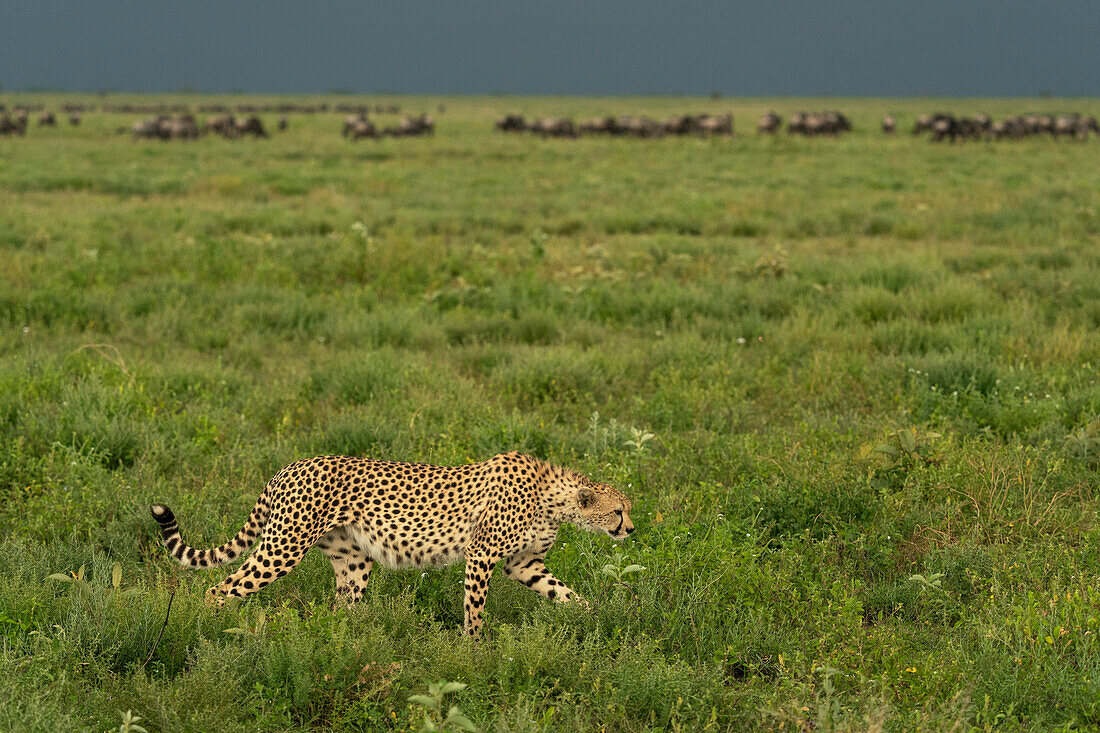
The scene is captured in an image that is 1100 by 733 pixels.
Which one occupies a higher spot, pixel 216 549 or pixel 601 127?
pixel 601 127

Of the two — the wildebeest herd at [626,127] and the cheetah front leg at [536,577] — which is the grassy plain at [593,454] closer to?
the cheetah front leg at [536,577]

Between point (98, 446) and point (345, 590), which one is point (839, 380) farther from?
point (98, 446)

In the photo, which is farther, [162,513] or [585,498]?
[585,498]

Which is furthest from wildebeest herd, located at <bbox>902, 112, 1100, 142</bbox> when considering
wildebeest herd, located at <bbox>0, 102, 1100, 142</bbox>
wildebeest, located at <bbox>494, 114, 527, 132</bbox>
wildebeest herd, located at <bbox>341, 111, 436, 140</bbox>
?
wildebeest herd, located at <bbox>341, 111, 436, 140</bbox>

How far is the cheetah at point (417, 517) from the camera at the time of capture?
3896mm

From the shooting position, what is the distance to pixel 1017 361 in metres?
7.93

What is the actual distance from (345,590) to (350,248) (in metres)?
8.47

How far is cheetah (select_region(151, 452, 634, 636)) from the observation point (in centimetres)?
390

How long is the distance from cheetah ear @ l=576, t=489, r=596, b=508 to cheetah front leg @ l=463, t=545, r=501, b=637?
0.42 m

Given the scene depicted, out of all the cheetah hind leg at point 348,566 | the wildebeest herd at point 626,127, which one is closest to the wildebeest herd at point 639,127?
the wildebeest herd at point 626,127

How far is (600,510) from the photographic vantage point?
400 cm

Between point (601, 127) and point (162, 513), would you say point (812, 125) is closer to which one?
point (601, 127)

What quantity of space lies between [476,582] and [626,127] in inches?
1855

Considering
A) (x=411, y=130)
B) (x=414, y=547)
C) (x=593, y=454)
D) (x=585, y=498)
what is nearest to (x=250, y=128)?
(x=411, y=130)
